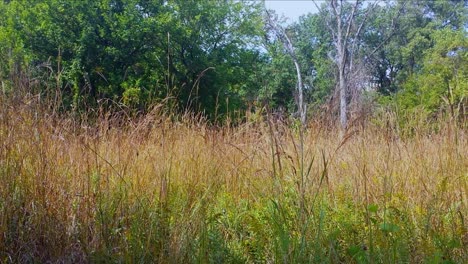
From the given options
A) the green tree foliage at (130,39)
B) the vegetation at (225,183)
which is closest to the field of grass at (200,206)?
the vegetation at (225,183)

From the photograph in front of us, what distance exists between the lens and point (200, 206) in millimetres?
1906

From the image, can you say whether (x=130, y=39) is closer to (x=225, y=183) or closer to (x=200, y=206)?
(x=225, y=183)

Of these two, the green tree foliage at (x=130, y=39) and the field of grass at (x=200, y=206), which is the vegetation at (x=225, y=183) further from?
the green tree foliage at (x=130, y=39)

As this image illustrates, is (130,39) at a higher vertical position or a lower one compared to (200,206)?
higher

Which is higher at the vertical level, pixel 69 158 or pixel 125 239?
pixel 69 158

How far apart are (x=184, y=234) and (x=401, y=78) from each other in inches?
1188

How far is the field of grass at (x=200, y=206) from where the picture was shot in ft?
5.83

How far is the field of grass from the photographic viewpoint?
5.83 feet

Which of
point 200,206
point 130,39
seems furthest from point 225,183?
point 130,39

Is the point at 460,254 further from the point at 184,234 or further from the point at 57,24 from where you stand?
the point at 57,24

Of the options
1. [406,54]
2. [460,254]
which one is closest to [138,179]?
[460,254]

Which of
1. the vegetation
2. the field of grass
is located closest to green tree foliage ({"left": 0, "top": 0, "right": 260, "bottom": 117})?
the vegetation

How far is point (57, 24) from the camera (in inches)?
621

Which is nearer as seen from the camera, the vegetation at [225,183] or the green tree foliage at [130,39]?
the vegetation at [225,183]
